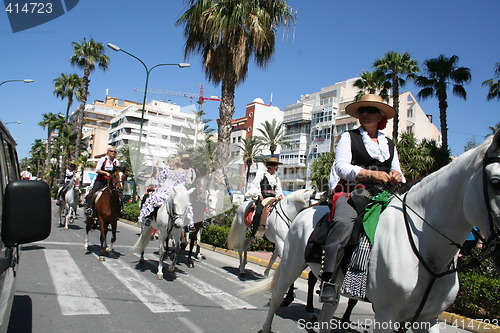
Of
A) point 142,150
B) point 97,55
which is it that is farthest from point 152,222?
point 97,55

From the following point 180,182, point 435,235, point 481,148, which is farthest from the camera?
point 180,182

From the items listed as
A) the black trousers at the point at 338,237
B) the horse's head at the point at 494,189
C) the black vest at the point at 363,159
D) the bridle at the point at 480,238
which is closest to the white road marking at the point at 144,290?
the black trousers at the point at 338,237

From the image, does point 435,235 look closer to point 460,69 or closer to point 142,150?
point 142,150

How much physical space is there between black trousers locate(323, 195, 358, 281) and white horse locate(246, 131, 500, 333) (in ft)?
0.93

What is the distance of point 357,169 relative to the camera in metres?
3.84

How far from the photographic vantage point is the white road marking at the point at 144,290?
628 cm

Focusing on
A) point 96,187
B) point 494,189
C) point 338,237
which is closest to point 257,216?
point 96,187

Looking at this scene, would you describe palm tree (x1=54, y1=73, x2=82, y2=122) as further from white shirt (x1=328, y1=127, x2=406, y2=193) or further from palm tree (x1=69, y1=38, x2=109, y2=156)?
white shirt (x1=328, y1=127, x2=406, y2=193)

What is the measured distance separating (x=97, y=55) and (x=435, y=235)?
143ft

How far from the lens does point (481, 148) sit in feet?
9.57

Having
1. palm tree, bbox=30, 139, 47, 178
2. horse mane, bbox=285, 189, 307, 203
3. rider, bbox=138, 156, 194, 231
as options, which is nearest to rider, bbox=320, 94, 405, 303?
horse mane, bbox=285, 189, 307, 203

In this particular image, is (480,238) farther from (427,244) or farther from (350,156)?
(350,156)

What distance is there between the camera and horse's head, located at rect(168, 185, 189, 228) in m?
8.40

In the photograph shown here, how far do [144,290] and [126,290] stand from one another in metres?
0.32
